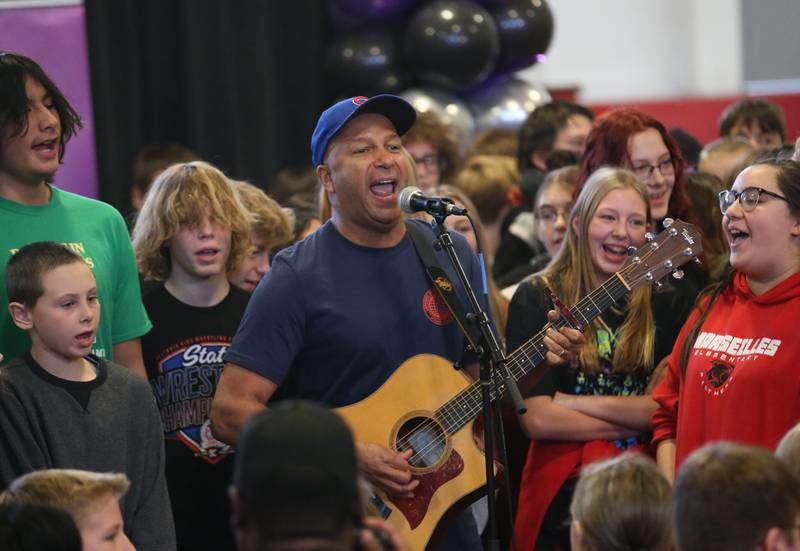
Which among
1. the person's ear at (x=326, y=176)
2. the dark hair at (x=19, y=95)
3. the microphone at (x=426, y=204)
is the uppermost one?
the dark hair at (x=19, y=95)

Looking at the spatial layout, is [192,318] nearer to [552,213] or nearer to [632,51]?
[552,213]

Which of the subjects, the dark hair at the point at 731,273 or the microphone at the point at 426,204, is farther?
the dark hair at the point at 731,273

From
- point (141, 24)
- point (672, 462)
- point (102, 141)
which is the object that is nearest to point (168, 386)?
point (672, 462)

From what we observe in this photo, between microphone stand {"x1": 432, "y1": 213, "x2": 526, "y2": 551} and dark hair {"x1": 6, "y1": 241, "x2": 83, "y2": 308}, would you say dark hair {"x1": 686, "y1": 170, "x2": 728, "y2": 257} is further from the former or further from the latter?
dark hair {"x1": 6, "y1": 241, "x2": 83, "y2": 308}

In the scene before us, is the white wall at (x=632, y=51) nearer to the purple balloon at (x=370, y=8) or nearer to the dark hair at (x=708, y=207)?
the purple balloon at (x=370, y=8)

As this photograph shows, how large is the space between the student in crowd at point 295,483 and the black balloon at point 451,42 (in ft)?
21.0

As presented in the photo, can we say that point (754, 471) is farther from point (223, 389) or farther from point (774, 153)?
point (774, 153)

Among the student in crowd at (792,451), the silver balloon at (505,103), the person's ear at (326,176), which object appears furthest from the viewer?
the silver balloon at (505,103)

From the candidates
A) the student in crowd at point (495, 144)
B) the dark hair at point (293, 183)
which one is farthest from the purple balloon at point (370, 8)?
the dark hair at point (293, 183)

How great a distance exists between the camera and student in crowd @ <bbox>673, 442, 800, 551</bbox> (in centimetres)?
222

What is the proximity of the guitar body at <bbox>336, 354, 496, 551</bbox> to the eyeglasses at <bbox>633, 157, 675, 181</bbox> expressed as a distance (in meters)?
1.40

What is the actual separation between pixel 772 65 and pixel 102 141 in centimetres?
739

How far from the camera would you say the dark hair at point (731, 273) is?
3.47 meters

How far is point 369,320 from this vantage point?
11.1 ft
